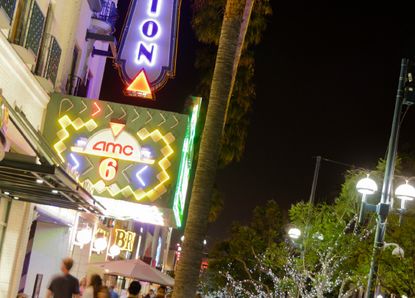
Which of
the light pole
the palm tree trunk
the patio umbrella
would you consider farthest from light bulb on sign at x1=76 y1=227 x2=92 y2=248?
the palm tree trunk

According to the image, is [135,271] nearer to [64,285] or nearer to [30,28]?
[64,285]

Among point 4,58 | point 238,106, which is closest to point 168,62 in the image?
point 238,106

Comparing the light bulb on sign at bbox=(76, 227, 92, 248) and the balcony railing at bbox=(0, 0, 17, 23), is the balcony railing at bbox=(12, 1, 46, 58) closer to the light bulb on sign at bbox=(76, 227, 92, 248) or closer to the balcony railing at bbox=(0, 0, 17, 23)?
the balcony railing at bbox=(0, 0, 17, 23)

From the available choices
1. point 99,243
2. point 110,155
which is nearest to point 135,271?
point 99,243

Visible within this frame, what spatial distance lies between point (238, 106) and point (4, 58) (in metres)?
→ 10.9

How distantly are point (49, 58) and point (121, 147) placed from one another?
9.19ft

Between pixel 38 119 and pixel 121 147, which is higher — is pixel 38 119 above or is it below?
above

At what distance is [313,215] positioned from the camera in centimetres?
2923

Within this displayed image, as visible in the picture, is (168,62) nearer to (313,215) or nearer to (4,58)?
(4,58)

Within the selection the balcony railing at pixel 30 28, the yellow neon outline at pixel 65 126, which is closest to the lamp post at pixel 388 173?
the yellow neon outline at pixel 65 126

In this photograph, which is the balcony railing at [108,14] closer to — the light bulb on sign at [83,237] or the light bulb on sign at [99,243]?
the light bulb on sign at [83,237]

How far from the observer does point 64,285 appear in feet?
40.1

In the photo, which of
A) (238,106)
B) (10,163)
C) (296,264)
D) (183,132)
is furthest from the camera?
(296,264)

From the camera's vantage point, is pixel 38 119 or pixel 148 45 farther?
pixel 148 45
